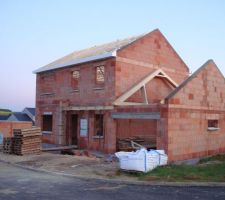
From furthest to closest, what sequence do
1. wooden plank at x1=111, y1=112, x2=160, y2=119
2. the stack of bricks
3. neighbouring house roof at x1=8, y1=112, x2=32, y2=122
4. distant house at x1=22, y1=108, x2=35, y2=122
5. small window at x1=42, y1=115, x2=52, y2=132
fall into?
distant house at x1=22, y1=108, x2=35, y2=122, neighbouring house roof at x1=8, y1=112, x2=32, y2=122, small window at x1=42, y1=115, x2=52, y2=132, the stack of bricks, wooden plank at x1=111, y1=112, x2=160, y2=119

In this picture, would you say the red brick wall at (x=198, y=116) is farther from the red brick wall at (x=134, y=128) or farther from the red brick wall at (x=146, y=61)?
the red brick wall at (x=134, y=128)

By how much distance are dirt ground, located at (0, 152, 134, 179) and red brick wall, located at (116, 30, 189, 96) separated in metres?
4.61

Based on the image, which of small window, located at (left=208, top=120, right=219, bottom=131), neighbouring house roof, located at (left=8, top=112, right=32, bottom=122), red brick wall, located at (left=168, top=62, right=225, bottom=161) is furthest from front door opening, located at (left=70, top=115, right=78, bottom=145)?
neighbouring house roof, located at (left=8, top=112, right=32, bottom=122)

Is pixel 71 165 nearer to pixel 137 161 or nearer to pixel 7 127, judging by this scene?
pixel 137 161

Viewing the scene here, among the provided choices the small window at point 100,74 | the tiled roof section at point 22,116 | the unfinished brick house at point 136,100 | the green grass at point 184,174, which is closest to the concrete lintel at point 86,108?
the unfinished brick house at point 136,100

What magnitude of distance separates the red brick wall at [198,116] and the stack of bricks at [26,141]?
721cm

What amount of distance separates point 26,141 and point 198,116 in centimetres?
885

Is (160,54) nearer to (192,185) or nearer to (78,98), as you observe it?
(78,98)

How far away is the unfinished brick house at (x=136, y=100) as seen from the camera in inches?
611

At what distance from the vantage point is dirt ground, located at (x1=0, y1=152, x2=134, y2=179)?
1230cm

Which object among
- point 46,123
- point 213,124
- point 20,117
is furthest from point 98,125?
point 20,117

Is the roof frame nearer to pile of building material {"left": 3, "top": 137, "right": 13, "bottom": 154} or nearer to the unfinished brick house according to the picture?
the unfinished brick house

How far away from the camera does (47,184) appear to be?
34.4ft

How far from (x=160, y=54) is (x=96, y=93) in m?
5.06
